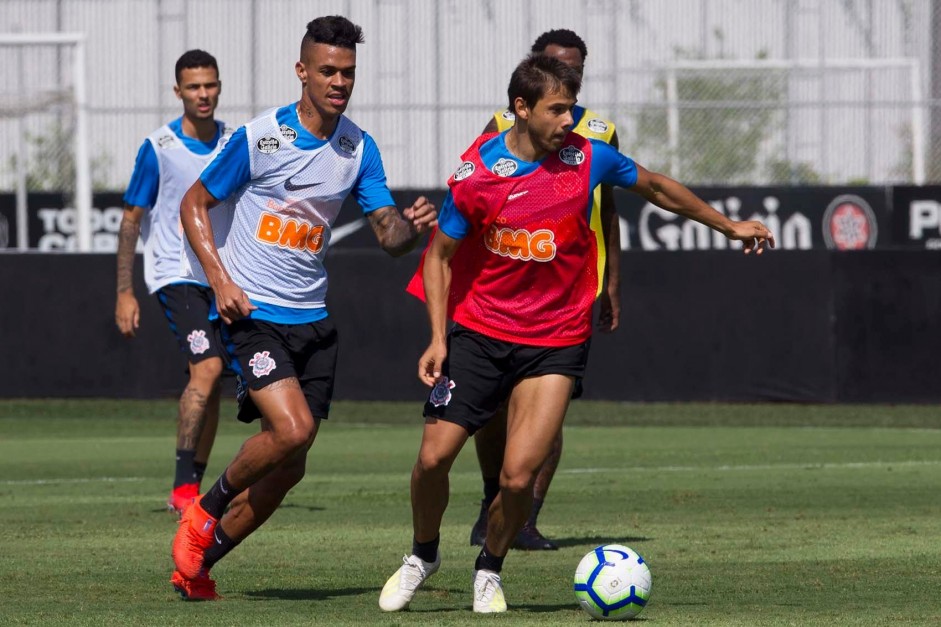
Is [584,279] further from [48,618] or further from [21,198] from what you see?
[21,198]

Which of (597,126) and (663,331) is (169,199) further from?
(663,331)

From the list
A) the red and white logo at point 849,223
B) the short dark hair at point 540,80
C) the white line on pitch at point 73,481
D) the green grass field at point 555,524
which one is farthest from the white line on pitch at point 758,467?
the red and white logo at point 849,223

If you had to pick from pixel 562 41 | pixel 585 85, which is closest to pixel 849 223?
pixel 585 85

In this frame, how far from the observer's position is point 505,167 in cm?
716

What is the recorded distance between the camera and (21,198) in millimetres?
24703

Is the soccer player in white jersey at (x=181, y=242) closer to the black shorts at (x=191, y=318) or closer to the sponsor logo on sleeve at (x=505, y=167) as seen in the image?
the black shorts at (x=191, y=318)

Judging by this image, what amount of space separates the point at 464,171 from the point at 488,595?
167 centimetres

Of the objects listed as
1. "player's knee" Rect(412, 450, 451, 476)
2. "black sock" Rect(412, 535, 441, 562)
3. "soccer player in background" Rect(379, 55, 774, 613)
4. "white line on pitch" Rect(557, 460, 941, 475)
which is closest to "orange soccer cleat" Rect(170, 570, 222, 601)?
"soccer player in background" Rect(379, 55, 774, 613)

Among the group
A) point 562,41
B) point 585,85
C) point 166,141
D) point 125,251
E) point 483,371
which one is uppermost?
point 585,85

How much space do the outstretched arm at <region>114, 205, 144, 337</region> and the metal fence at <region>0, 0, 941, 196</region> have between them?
15.0m

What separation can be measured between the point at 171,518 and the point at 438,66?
59.7 ft

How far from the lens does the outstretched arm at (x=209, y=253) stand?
7316 mm

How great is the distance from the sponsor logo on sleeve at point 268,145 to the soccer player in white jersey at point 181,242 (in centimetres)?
294

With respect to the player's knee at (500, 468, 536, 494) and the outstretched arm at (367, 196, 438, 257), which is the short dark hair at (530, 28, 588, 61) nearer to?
the outstretched arm at (367, 196, 438, 257)
